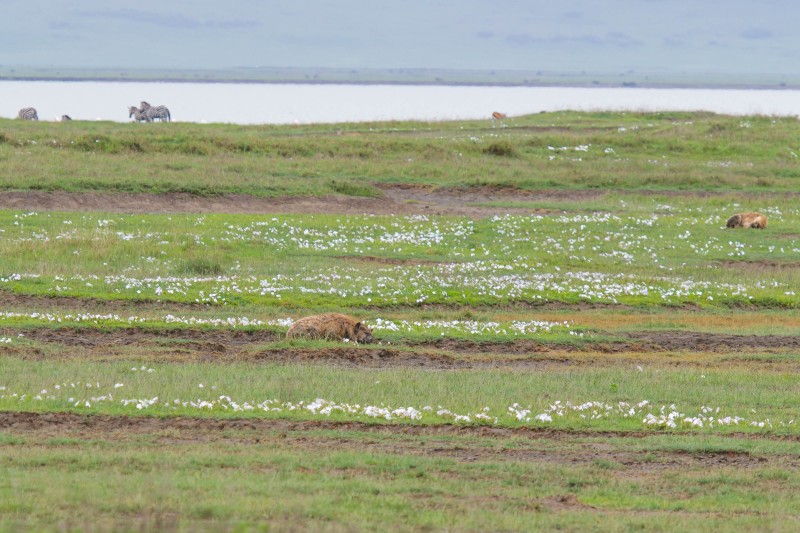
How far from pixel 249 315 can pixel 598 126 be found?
43.6m

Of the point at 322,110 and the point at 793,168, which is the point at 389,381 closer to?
the point at 793,168

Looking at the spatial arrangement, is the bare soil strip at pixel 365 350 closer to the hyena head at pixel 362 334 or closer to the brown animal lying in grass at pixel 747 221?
the hyena head at pixel 362 334

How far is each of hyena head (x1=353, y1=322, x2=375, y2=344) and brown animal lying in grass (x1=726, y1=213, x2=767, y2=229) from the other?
18.9m

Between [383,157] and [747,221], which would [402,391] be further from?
[383,157]

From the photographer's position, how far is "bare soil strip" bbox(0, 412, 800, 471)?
11234mm

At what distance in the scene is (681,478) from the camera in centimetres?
1048

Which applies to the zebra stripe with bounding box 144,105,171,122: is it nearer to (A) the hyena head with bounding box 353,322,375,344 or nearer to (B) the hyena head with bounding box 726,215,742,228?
(B) the hyena head with bounding box 726,215,742,228

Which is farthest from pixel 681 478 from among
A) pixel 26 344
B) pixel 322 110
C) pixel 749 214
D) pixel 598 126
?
pixel 322 110

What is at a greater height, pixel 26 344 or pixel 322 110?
pixel 322 110

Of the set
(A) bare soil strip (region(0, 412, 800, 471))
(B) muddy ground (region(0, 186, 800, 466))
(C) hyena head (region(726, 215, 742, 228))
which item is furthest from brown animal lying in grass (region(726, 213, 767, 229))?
(A) bare soil strip (region(0, 412, 800, 471))

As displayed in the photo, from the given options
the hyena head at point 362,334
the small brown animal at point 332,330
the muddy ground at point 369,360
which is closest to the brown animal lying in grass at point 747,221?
the muddy ground at point 369,360

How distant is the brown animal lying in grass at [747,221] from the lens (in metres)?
33.3

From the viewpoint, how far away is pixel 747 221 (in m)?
33.4

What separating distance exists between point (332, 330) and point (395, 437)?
636cm
